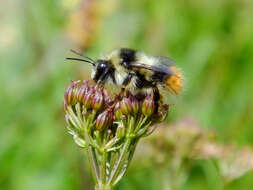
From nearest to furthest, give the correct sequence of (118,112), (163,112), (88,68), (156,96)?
(118,112) → (163,112) → (156,96) → (88,68)

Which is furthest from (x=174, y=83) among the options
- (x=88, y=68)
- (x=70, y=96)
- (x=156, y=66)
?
(x=88, y=68)

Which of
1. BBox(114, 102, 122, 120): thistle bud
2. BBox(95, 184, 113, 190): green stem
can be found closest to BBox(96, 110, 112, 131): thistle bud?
BBox(114, 102, 122, 120): thistle bud

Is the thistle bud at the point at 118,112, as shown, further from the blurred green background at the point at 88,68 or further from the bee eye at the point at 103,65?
the blurred green background at the point at 88,68

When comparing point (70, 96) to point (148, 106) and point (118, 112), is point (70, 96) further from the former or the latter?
point (148, 106)

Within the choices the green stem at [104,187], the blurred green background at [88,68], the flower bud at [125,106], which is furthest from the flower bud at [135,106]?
the blurred green background at [88,68]

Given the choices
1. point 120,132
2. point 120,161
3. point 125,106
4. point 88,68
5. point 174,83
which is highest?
point 174,83

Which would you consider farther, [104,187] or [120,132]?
[120,132]

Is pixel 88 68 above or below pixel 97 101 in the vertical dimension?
below
